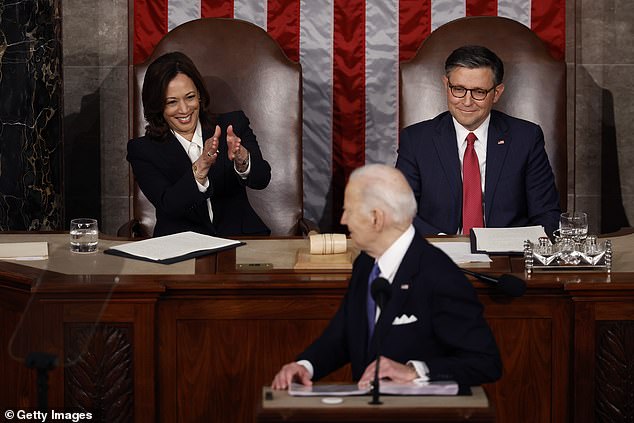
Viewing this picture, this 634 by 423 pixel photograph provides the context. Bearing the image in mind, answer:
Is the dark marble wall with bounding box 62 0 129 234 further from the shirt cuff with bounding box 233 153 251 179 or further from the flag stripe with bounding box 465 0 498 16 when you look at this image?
the flag stripe with bounding box 465 0 498 16

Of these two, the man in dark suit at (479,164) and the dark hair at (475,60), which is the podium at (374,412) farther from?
the dark hair at (475,60)

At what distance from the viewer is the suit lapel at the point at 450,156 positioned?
4.84m

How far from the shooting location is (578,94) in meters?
6.01

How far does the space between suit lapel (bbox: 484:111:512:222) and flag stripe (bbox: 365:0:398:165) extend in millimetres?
1106

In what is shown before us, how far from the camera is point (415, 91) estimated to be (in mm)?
5398

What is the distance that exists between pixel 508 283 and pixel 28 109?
2782mm

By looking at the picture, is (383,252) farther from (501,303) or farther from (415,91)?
(415,91)

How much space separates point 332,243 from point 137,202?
5.74 feet

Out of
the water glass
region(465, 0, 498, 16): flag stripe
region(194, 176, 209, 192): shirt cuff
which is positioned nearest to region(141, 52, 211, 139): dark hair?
region(194, 176, 209, 192): shirt cuff

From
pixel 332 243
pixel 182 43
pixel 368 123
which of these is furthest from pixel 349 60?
pixel 332 243

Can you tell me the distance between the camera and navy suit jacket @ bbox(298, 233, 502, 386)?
8.80ft

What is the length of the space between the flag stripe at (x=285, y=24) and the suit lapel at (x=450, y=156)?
121cm

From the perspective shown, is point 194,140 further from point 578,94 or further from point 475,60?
point 578,94

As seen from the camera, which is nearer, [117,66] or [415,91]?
[415,91]
